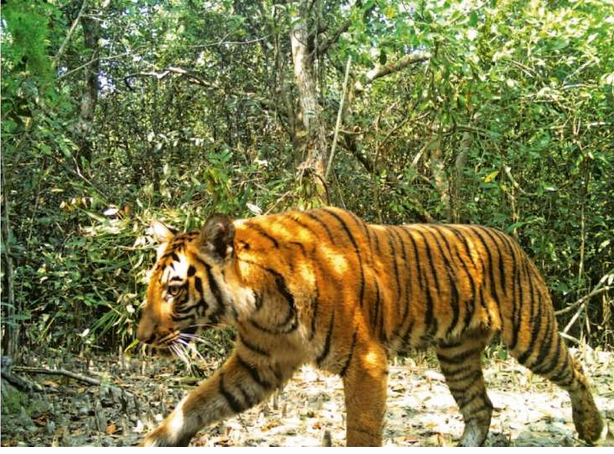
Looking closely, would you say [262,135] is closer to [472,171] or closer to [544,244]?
[472,171]

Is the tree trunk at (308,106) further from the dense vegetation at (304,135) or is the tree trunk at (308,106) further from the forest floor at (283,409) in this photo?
the forest floor at (283,409)

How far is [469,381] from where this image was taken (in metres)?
3.20

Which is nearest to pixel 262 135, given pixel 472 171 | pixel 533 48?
pixel 472 171

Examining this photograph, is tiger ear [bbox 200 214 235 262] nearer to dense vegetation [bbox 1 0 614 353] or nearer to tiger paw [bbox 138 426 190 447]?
tiger paw [bbox 138 426 190 447]

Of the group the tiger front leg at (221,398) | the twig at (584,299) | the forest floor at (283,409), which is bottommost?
the forest floor at (283,409)

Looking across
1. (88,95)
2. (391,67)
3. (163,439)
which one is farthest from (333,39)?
(163,439)

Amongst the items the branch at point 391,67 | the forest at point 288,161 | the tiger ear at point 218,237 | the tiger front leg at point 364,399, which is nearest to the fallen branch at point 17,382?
the forest at point 288,161

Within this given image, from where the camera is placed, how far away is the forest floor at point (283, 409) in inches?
124

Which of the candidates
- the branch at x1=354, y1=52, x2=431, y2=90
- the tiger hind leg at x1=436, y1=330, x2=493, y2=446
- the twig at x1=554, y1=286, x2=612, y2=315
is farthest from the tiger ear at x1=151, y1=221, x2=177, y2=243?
the twig at x1=554, y1=286, x2=612, y2=315

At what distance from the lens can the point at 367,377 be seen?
2527 mm

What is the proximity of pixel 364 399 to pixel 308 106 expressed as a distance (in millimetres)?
2749

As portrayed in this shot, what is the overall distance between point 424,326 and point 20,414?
1.67m

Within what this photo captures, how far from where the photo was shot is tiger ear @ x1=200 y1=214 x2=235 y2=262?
2.49 meters

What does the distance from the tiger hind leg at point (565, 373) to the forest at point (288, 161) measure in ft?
0.38
